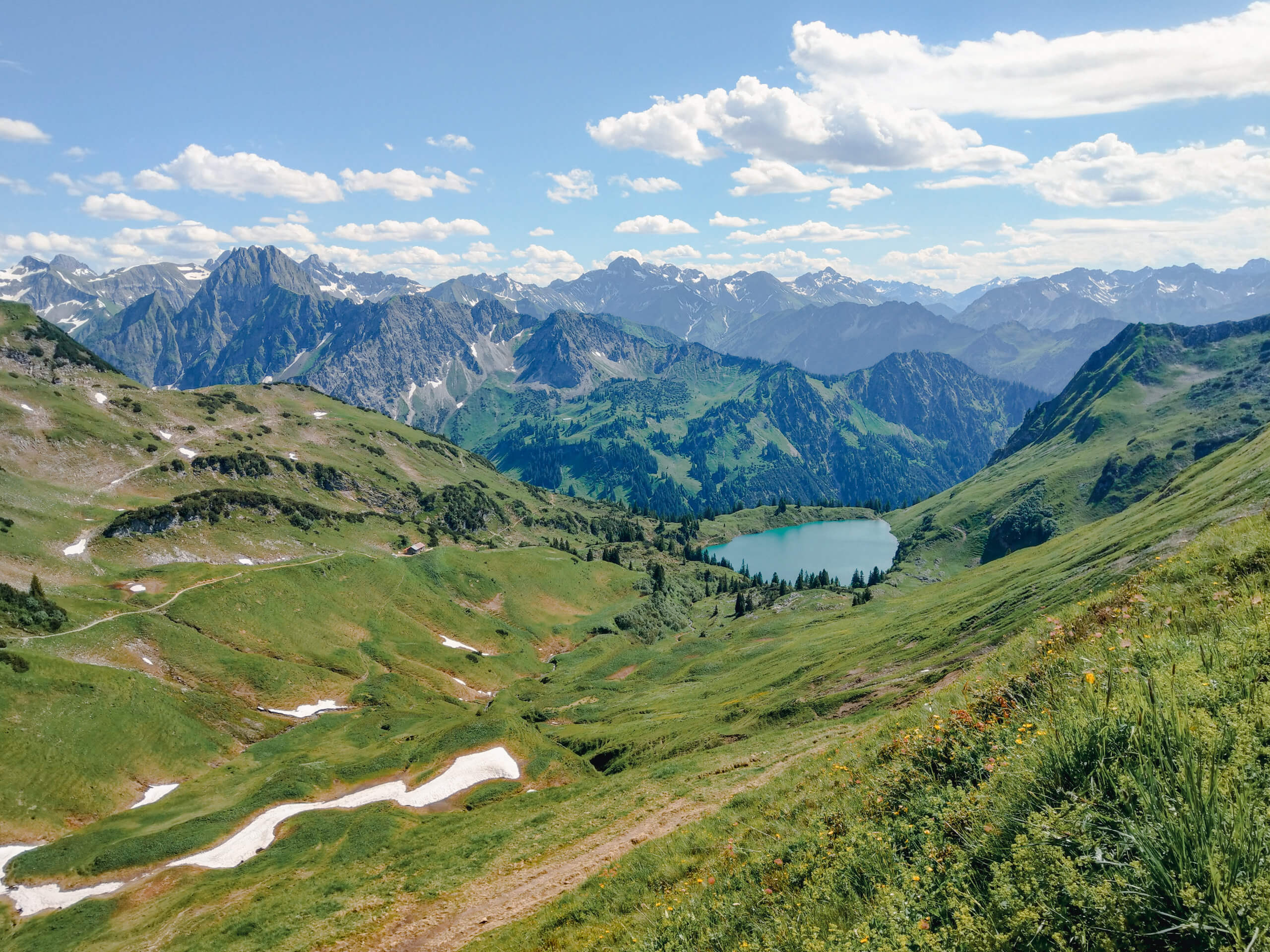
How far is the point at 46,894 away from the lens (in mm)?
45031

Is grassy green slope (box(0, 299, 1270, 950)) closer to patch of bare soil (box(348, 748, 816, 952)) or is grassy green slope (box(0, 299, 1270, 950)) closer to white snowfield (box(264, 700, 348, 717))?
patch of bare soil (box(348, 748, 816, 952))

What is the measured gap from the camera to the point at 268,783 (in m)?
57.7

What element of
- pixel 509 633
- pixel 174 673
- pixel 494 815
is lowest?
pixel 509 633

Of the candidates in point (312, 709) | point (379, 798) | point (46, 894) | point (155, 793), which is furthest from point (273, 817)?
point (312, 709)

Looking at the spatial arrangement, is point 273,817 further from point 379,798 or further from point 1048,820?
point 1048,820

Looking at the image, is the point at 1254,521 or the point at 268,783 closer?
the point at 1254,521

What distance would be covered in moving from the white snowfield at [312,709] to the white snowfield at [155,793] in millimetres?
17457


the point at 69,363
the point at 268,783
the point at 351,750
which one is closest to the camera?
the point at 268,783

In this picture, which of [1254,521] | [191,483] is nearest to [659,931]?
[1254,521]

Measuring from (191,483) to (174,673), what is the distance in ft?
354

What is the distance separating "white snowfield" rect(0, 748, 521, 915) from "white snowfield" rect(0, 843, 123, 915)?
0.12 feet

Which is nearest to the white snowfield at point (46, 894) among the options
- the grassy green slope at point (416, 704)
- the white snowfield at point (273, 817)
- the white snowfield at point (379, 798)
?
the white snowfield at point (273, 817)

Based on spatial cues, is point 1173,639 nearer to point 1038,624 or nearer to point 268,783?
point 1038,624

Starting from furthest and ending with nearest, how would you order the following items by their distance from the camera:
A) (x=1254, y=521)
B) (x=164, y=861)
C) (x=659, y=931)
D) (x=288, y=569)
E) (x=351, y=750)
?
(x=288, y=569), (x=351, y=750), (x=164, y=861), (x=1254, y=521), (x=659, y=931)
